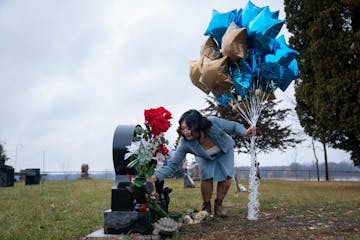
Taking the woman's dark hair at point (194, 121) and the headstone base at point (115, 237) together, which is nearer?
the headstone base at point (115, 237)

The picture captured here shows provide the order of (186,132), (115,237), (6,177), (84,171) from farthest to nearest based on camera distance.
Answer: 1. (84,171)
2. (6,177)
3. (186,132)
4. (115,237)

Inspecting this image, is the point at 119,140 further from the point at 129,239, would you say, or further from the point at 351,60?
the point at 351,60

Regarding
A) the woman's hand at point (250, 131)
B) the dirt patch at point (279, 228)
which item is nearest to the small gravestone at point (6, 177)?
the dirt patch at point (279, 228)

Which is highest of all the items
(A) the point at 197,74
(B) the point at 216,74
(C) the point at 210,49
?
(C) the point at 210,49

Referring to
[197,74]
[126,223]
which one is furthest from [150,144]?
[197,74]

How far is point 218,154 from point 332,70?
10.3m

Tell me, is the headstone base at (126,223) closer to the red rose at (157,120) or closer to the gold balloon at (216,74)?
the red rose at (157,120)

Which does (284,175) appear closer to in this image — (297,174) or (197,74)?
(297,174)

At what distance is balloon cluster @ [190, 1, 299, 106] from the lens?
4.48m

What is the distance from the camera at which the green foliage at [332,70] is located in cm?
1293

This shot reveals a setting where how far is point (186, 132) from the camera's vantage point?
427cm

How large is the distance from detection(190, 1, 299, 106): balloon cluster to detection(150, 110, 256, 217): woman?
0.51 m

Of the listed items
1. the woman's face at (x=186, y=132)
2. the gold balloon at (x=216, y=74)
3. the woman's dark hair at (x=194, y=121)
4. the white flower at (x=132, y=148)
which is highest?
the gold balloon at (x=216, y=74)

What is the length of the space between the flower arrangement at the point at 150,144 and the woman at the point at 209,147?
0.63 ft
